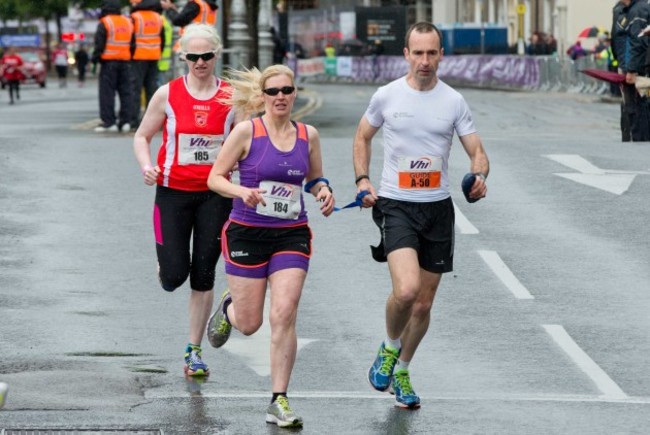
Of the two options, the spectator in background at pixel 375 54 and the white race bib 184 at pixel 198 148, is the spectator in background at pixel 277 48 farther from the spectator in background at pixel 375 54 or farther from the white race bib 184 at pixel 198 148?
the white race bib 184 at pixel 198 148

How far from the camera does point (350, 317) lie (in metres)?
11.5

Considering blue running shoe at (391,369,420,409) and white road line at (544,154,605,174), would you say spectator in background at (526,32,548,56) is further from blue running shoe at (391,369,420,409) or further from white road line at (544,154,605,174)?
blue running shoe at (391,369,420,409)

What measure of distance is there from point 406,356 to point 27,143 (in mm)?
A: 13285

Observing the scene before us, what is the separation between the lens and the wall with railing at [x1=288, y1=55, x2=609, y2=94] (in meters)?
49.6

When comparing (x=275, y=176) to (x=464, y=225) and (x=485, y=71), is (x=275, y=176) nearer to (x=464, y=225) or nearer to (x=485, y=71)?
(x=464, y=225)

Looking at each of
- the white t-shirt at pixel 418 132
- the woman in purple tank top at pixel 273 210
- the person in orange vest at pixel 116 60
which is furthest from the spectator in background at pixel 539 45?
the woman in purple tank top at pixel 273 210

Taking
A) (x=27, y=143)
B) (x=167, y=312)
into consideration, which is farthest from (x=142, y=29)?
(x=167, y=312)

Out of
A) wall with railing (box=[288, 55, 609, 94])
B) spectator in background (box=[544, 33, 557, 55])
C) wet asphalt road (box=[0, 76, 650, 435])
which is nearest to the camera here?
wet asphalt road (box=[0, 76, 650, 435])

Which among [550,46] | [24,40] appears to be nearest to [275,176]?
[550,46]

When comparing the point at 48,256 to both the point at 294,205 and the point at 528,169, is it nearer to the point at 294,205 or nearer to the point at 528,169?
the point at 294,205

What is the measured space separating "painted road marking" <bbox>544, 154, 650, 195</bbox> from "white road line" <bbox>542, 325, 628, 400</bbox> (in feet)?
21.6

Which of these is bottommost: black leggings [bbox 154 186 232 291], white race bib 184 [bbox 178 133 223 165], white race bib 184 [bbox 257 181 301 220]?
black leggings [bbox 154 186 232 291]

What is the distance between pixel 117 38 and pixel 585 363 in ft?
51.4

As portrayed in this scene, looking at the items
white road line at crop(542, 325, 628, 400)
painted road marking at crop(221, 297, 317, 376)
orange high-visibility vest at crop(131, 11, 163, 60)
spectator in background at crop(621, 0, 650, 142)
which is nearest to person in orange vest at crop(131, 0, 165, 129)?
orange high-visibility vest at crop(131, 11, 163, 60)
